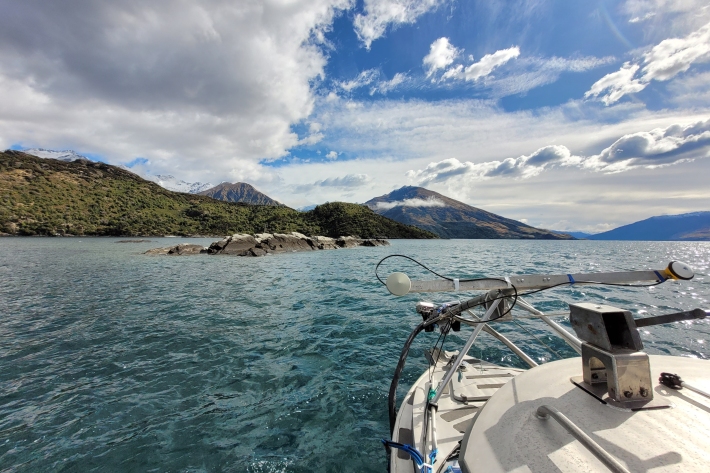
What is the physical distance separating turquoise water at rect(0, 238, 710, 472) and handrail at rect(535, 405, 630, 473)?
403cm

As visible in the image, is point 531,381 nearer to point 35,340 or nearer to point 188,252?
point 35,340

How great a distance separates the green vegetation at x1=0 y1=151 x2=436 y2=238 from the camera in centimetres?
12362

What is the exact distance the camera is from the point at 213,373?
28.9 ft

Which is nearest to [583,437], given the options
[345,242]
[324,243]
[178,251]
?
[178,251]

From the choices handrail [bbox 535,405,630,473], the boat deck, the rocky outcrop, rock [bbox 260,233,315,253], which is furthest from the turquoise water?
rock [bbox 260,233,315,253]

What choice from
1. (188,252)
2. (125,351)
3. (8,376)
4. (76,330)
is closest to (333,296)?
(125,351)

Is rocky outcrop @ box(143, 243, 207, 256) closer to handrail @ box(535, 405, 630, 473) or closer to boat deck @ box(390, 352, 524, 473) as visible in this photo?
boat deck @ box(390, 352, 524, 473)

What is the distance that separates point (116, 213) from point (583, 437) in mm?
193170

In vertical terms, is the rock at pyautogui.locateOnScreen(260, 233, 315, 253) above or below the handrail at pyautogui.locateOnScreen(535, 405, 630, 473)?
above

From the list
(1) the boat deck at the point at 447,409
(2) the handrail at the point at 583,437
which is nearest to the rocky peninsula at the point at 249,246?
(1) the boat deck at the point at 447,409

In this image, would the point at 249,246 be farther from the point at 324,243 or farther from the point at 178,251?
the point at 324,243

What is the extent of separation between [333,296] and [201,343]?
1003cm

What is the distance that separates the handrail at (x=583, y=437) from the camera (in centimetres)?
200

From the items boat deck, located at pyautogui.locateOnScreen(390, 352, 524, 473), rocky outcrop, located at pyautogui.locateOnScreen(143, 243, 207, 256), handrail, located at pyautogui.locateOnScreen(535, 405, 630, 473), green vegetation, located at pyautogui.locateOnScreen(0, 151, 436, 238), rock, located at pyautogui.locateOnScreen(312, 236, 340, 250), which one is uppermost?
green vegetation, located at pyautogui.locateOnScreen(0, 151, 436, 238)
